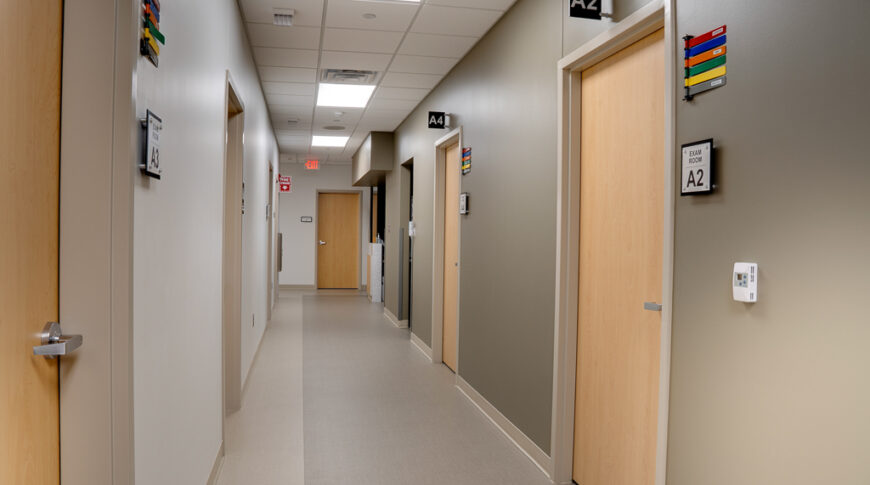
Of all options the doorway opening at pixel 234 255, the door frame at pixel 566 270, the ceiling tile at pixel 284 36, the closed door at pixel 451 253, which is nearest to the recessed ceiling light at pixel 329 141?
the closed door at pixel 451 253

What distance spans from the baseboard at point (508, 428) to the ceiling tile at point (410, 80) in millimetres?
2826

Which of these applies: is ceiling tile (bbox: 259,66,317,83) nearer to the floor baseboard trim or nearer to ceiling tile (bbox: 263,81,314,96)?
ceiling tile (bbox: 263,81,314,96)

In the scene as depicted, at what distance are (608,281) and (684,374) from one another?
2.67 ft

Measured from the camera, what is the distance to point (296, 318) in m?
8.62

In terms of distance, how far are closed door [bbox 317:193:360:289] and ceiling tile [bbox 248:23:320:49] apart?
8.63 meters

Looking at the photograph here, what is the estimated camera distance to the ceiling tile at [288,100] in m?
6.53

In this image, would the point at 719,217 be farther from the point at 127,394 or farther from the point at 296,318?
the point at 296,318

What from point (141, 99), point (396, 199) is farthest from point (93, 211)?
point (396, 199)

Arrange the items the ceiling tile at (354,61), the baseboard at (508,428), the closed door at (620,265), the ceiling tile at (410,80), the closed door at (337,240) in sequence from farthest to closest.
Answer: the closed door at (337,240)
the ceiling tile at (410,80)
the ceiling tile at (354,61)
the baseboard at (508,428)
the closed door at (620,265)

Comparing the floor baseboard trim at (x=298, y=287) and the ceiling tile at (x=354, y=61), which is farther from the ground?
the ceiling tile at (x=354, y=61)

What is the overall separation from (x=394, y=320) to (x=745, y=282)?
6911mm

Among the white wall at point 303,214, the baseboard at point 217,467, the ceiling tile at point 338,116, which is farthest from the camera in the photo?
the white wall at point 303,214

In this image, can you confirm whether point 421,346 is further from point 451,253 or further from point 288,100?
point 288,100

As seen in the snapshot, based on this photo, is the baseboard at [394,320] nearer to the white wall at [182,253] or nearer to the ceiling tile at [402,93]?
the ceiling tile at [402,93]
